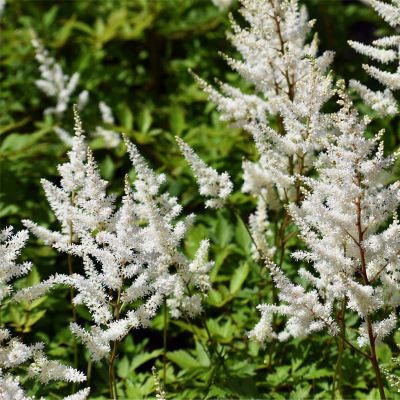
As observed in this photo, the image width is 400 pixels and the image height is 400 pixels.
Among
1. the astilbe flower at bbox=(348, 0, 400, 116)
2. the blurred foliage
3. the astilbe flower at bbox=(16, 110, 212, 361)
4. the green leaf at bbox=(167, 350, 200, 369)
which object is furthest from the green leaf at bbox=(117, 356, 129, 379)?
the astilbe flower at bbox=(348, 0, 400, 116)

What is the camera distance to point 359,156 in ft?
9.81

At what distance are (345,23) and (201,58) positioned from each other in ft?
6.76

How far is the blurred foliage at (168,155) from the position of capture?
413 cm

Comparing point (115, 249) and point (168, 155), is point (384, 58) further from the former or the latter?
point (168, 155)

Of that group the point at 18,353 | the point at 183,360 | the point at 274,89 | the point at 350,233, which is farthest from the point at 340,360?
the point at 274,89

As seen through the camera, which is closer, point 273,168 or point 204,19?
point 273,168

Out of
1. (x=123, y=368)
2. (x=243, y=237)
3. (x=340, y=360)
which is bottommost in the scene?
(x=123, y=368)

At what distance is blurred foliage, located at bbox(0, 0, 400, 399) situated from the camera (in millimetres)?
4129

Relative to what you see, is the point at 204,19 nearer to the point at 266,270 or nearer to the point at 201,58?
the point at 201,58

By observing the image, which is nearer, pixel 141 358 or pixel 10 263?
pixel 10 263

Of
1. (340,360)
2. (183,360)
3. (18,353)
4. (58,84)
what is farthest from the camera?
(58,84)

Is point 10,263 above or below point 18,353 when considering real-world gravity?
above

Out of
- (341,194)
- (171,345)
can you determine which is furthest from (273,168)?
(171,345)

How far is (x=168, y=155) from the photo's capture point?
5.75 meters
